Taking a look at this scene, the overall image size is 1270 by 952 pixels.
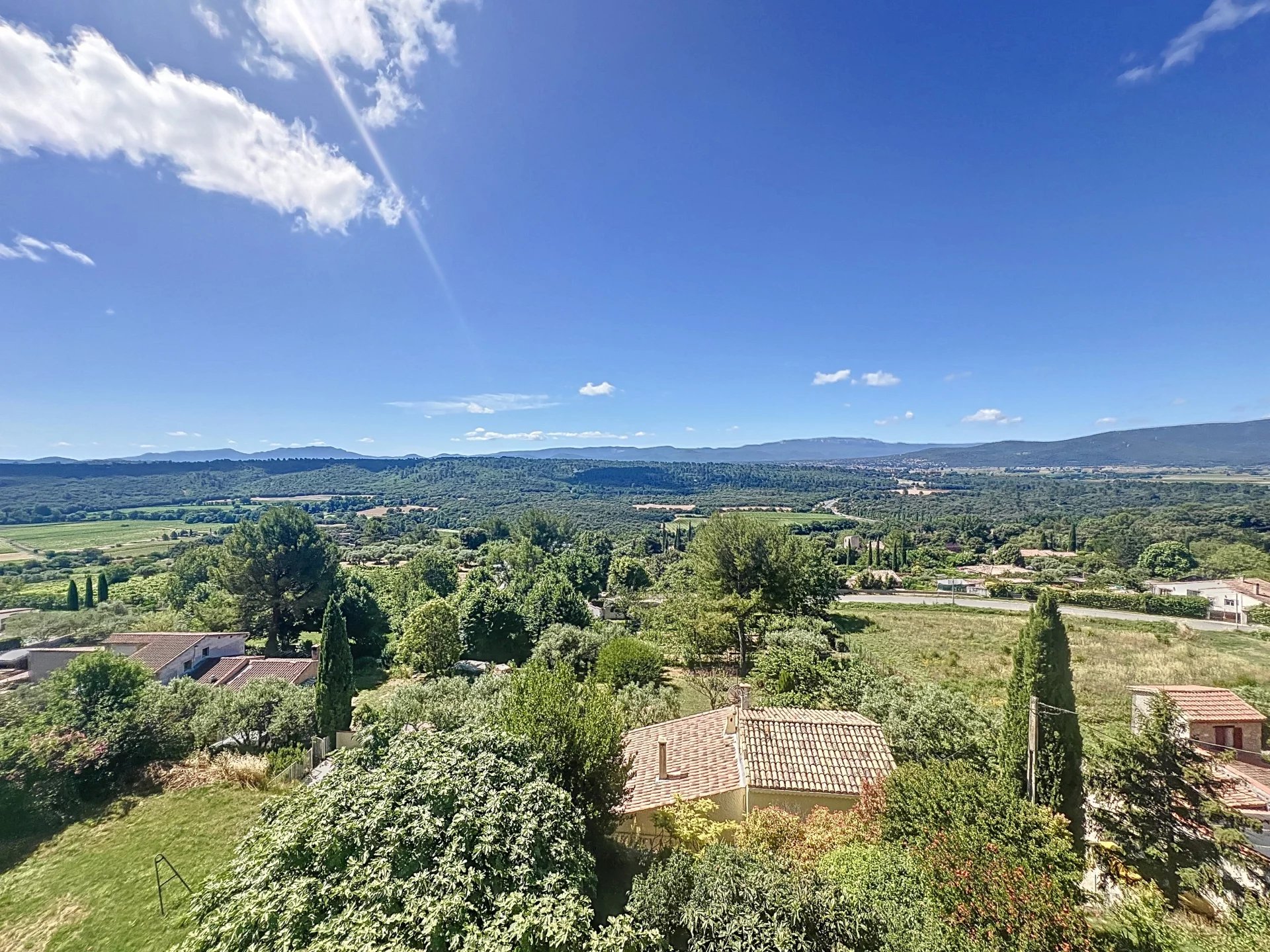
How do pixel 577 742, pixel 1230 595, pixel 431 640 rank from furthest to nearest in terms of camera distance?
pixel 1230 595
pixel 431 640
pixel 577 742

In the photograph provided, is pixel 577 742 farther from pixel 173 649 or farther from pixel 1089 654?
pixel 1089 654

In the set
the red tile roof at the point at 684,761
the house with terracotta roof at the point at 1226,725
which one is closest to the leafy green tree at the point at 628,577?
the red tile roof at the point at 684,761

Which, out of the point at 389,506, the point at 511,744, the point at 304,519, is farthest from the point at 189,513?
the point at 511,744

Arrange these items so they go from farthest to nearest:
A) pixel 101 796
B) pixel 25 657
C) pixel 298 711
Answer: pixel 25 657 < pixel 298 711 < pixel 101 796

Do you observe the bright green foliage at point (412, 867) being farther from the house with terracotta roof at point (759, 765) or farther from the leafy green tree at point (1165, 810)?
the leafy green tree at point (1165, 810)

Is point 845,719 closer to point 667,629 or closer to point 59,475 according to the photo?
point 667,629

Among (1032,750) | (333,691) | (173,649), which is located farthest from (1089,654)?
(173,649)
